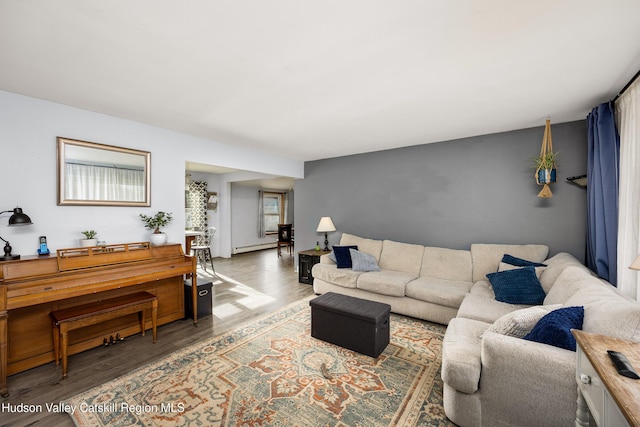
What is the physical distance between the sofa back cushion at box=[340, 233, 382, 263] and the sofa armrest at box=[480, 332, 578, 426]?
2732mm

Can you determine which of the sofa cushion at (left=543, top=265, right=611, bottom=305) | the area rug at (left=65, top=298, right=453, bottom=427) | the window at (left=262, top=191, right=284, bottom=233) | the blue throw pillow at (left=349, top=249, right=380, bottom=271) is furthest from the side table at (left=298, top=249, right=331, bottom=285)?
the window at (left=262, top=191, right=284, bottom=233)

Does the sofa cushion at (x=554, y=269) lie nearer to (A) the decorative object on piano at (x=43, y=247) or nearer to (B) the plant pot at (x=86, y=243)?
(B) the plant pot at (x=86, y=243)

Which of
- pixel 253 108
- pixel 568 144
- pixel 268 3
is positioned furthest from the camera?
pixel 568 144

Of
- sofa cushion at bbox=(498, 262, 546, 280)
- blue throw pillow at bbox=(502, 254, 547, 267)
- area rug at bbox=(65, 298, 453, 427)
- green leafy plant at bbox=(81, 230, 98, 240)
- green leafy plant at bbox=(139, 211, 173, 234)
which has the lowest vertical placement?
→ area rug at bbox=(65, 298, 453, 427)

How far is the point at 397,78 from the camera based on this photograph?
2094 mm

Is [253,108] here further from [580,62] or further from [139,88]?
[580,62]

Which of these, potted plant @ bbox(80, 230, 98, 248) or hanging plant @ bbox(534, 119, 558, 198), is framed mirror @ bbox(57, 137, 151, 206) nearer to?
potted plant @ bbox(80, 230, 98, 248)

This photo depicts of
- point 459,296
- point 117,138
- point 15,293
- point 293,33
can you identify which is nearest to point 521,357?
point 459,296

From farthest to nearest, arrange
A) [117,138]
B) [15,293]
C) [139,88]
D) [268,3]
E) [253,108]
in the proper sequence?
[117,138], [253,108], [139,88], [15,293], [268,3]

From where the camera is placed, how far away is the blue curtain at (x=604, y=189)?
2418 mm

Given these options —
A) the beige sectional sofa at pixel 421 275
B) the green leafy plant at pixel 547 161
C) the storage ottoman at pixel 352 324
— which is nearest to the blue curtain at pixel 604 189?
the green leafy plant at pixel 547 161

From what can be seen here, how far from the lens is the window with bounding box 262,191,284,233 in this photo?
9.03 metres

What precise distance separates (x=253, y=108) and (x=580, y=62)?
2668mm

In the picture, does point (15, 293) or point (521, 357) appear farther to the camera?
point (15, 293)
